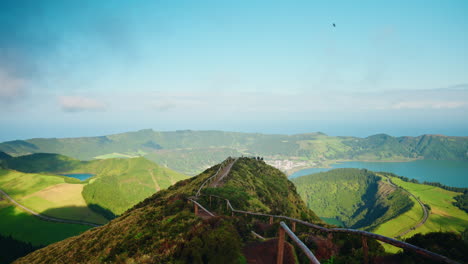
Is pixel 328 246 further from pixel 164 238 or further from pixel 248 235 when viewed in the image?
pixel 164 238

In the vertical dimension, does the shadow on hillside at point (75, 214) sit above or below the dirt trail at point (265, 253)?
below

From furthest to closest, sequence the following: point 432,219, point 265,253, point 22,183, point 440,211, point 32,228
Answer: point 22,183, point 440,211, point 432,219, point 32,228, point 265,253

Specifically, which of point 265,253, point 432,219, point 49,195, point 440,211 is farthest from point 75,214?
point 440,211

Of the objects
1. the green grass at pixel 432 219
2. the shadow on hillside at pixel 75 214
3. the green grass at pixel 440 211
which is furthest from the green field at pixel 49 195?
the green grass at pixel 440 211

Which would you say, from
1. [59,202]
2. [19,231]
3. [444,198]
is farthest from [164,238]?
[444,198]

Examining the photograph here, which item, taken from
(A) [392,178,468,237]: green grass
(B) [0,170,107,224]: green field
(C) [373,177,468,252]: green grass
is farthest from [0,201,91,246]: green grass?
(A) [392,178,468,237]: green grass

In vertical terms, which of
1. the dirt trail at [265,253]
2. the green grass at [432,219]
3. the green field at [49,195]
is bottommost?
the green grass at [432,219]

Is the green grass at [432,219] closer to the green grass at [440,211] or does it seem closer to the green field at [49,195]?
the green grass at [440,211]

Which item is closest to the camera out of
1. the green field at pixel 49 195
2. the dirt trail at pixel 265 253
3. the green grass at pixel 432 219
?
the dirt trail at pixel 265 253

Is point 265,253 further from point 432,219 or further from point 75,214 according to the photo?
point 432,219
